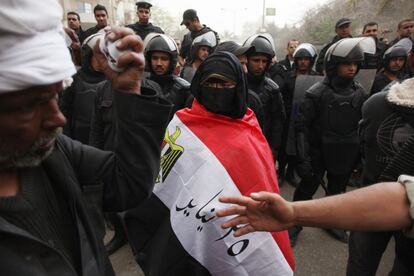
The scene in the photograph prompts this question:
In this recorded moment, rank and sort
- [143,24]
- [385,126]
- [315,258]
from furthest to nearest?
[143,24] < [315,258] < [385,126]

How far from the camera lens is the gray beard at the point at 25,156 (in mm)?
879

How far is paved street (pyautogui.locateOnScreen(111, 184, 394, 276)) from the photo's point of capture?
320cm

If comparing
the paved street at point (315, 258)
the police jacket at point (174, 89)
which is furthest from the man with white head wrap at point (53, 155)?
the police jacket at point (174, 89)

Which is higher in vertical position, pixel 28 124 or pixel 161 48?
pixel 28 124

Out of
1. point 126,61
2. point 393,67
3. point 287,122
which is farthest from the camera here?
point 287,122

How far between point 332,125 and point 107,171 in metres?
2.95

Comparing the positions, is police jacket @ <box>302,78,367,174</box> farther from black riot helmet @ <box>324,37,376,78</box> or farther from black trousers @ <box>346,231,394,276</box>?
black trousers @ <box>346,231,394,276</box>

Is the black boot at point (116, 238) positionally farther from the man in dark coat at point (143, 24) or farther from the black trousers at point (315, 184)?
the man in dark coat at point (143, 24)

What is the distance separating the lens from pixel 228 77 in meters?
2.41

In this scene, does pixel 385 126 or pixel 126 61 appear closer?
pixel 126 61

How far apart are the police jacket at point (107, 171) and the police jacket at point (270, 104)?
2979mm

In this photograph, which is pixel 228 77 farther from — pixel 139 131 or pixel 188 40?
pixel 188 40

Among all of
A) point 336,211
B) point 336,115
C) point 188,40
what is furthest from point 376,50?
point 336,211

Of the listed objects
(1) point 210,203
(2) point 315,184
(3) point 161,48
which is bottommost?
(2) point 315,184
